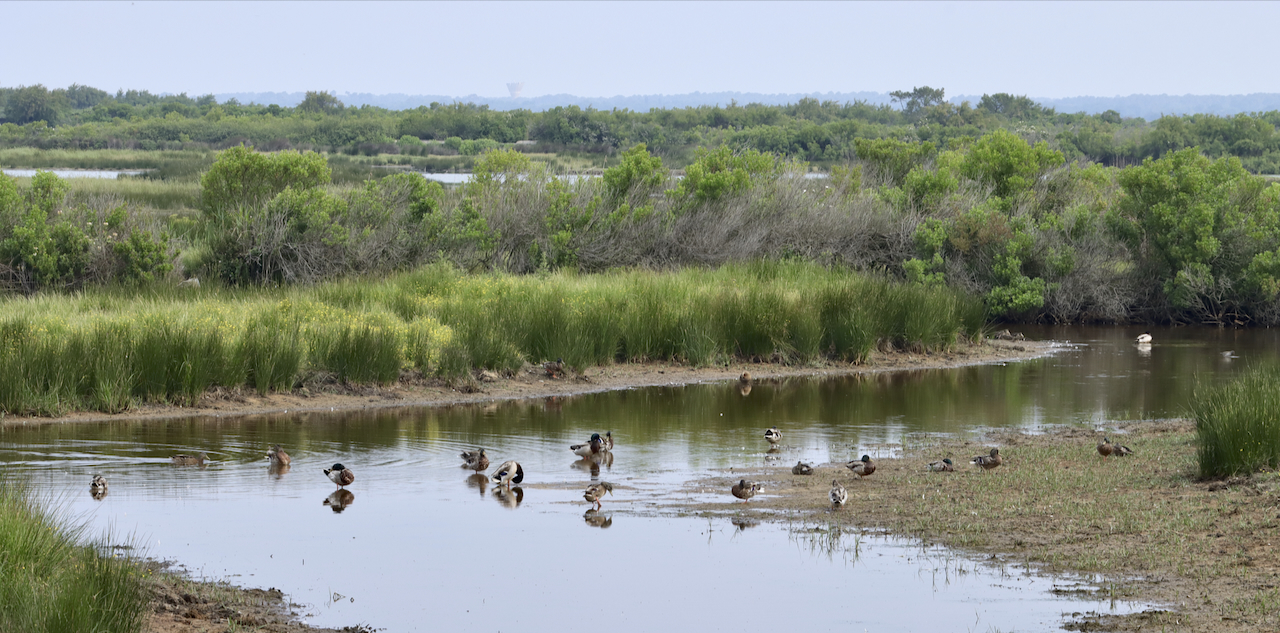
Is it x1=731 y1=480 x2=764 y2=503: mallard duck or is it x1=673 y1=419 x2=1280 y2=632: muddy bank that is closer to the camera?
x1=673 y1=419 x2=1280 y2=632: muddy bank

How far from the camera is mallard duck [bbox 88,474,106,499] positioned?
34.3 ft

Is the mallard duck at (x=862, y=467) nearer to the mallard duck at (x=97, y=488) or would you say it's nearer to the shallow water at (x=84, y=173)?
the mallard duck at (x=97, y=488)

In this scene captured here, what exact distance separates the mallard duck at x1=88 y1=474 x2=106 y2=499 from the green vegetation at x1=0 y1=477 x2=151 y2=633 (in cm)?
313

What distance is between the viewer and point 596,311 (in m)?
20.3

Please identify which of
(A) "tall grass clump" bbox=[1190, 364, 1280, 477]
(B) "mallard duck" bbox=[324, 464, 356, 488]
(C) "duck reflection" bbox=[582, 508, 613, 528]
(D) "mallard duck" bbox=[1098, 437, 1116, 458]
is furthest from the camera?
(D) "mallard duck" bbox=[1098, 437, 1116, 458]

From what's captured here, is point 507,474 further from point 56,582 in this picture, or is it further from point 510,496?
point 56,582

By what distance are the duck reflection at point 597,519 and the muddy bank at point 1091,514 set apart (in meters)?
0.61

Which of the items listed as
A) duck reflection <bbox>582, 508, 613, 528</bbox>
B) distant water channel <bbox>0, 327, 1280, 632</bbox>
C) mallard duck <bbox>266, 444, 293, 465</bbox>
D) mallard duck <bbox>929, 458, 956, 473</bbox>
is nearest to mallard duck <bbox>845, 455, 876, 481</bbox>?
mallard duck <bbox>929, 458, 956, 473</bbox>

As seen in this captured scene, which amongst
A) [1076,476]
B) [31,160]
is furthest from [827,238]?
[31,160]

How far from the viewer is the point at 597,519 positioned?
33.3 feet

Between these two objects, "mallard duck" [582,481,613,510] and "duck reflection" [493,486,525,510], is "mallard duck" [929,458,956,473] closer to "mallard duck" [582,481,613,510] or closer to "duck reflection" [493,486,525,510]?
"mallard duck" [582,481,613,510]

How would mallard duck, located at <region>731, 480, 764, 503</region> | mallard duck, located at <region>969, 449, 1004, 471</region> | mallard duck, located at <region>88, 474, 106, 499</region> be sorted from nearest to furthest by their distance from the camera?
mallard duck, located at <region>88, 474, 106, 499</region> < mallard duck, located at <region>731, 480, 764, 503</region> < mallard duck, located at <region>969, 449, 1004, 471</region>

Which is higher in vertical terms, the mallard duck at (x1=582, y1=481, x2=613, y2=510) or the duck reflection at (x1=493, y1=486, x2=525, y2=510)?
the mallard duck at (x1=582, y1=481, x2=613, y2=510)

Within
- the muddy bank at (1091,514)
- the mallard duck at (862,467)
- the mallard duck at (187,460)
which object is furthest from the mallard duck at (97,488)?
the mallard duck at (862,467)
